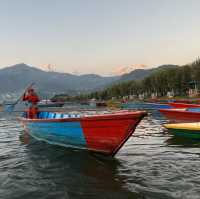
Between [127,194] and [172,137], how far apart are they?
442 inches

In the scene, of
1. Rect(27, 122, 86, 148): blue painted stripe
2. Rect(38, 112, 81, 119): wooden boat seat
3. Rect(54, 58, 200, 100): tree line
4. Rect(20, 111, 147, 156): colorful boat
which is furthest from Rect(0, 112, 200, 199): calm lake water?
Rect(54, 58, 200, 100): tree line

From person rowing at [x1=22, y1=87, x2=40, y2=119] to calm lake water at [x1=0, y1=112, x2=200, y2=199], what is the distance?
506 centimetres

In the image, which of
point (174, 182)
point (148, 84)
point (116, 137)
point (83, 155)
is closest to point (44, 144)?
point (83, 155)

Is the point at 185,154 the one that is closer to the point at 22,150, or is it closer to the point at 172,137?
the point at 172,137

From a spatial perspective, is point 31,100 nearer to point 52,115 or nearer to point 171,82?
point 52,115

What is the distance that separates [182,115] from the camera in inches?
979

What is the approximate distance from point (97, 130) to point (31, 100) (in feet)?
32.3

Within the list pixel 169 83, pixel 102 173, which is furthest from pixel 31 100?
pixel 169 83

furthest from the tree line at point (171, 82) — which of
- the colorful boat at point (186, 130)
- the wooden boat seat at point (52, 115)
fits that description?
the wooden boat seat at point (52, 115)

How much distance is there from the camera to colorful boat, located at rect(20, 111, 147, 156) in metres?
11.5

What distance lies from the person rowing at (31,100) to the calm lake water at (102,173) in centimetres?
506

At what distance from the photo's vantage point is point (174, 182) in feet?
30.9

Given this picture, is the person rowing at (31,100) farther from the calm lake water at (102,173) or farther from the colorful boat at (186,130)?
the colorful boat at (186,130)

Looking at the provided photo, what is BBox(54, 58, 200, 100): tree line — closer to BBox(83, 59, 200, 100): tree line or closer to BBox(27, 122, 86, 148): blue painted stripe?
BBox(83, 59, 200, 100): tree line
